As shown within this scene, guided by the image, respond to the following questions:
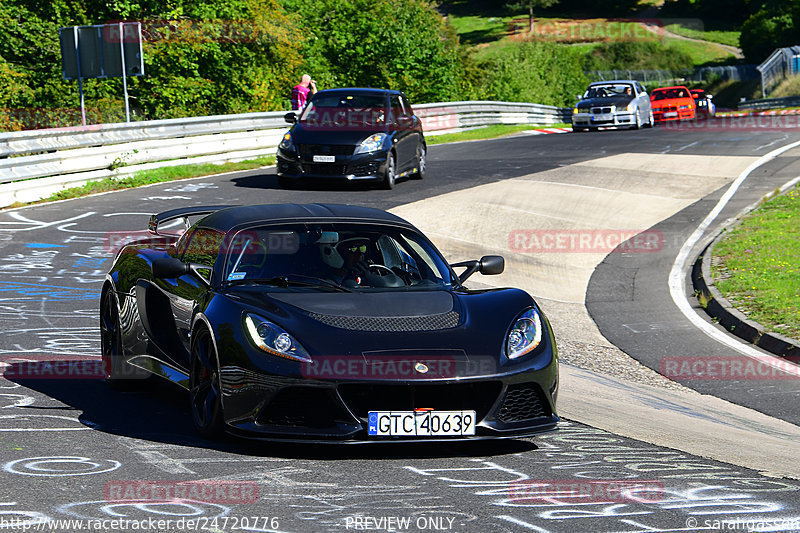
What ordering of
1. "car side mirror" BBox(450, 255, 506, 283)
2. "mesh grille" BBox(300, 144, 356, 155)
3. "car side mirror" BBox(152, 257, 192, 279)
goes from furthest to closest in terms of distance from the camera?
"mesh grille" BBox(300, 144, 356, 155) < "car side mirror" BBox(450, 255, 506, 283) < "car side mirror" BBox(152, 257, 192, 279)

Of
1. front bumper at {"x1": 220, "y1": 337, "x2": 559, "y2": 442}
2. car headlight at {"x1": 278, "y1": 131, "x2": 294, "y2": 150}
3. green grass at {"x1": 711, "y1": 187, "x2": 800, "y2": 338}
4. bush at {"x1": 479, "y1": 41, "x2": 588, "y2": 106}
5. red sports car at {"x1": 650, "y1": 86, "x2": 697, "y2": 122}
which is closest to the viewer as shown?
front bumper at {"x1": 220, "y1": 337, "x2": 559, "y2": 442}

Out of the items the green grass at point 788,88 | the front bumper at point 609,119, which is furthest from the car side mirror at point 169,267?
the green grass at point 788,88

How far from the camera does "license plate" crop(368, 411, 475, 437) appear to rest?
587 centimetres

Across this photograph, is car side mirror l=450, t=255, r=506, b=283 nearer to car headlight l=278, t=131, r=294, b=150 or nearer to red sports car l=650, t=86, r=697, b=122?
car headlight l=278, t=131, r=294, b=150

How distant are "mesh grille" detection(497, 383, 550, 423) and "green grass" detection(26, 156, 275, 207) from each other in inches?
560

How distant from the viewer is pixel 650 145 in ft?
94.2

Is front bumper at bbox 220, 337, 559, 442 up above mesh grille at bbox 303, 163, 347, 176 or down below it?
below

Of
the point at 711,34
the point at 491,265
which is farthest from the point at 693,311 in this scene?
the point at 711,34

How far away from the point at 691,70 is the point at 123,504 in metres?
92.1

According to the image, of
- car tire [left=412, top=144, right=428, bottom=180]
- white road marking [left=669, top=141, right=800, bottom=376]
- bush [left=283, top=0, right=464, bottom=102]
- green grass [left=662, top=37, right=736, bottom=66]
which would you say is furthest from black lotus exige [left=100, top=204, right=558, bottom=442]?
green grass [left=662, top=37, right=736, bottom=66]

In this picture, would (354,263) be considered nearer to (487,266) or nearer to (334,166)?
(487,266)

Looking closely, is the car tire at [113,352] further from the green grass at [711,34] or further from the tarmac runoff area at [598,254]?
the green grass at [711,34]

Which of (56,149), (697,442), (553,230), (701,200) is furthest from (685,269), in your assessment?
(56,149)

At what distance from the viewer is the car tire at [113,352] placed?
7.74m
